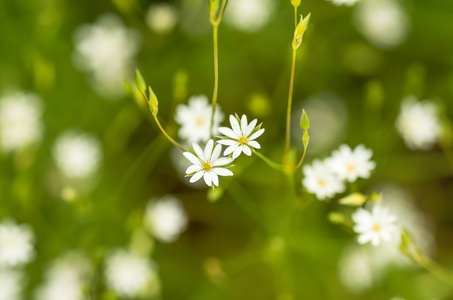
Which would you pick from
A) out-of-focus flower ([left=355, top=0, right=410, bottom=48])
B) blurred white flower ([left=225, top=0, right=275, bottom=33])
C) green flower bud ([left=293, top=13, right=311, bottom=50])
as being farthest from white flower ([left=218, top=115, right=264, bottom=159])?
out-of-focus flower ([left=355, top=0, right=410, bottom=48])

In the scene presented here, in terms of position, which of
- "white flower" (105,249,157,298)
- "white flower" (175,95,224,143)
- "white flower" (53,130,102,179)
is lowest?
"white flower" (105,249,157,298)

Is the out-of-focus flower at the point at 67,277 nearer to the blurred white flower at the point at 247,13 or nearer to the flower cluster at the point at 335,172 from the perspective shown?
the flower cluster at the point at 335,172

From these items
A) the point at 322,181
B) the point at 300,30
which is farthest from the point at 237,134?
the point at 322,181

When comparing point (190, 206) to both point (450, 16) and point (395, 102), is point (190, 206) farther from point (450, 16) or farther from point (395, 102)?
point (450, 16)

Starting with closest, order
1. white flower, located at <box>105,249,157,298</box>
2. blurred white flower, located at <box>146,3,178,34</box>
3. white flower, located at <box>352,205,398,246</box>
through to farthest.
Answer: white flower, located at <box>352,205,398,246</box> < white flower, located at <box>105,249,157,298</box> < blurred white flower, located at <box>146,3,178,34</box>

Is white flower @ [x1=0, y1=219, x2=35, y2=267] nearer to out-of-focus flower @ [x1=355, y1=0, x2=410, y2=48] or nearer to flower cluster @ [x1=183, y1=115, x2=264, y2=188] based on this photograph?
flower cluster @ [x1=183, y1=115, x2=264, y2=188]

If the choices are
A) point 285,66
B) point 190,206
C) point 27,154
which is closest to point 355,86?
point 285,66
